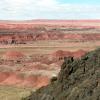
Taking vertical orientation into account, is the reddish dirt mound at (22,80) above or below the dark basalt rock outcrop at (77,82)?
below

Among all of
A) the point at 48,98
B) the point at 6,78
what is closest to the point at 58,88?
the point at 48,98

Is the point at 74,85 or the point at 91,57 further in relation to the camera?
the point at 91,57

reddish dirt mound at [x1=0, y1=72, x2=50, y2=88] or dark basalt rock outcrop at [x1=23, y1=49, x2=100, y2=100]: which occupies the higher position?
dark basalt rock outcrop at [x1=23, y1=49, x2=100, y2=100]

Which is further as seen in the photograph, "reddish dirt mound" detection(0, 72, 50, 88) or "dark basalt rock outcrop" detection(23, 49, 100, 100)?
"reddish dirt mound" detection(0, 72, 50, 88)

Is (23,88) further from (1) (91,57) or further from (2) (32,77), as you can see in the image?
(1) (91,57)

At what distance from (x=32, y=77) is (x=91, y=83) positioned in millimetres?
23501

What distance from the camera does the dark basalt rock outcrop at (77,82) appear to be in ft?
46.9

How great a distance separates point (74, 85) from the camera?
52.1ft

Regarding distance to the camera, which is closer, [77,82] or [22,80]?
[77,82]

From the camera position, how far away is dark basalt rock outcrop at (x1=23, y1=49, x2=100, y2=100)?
1429 centimetres

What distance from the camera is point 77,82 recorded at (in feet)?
52.8

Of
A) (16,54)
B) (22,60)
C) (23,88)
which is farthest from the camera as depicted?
(16,54)

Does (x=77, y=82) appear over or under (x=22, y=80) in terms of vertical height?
over

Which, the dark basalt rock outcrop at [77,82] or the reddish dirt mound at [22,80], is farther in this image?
the reddish dirt mound at [22,80]
